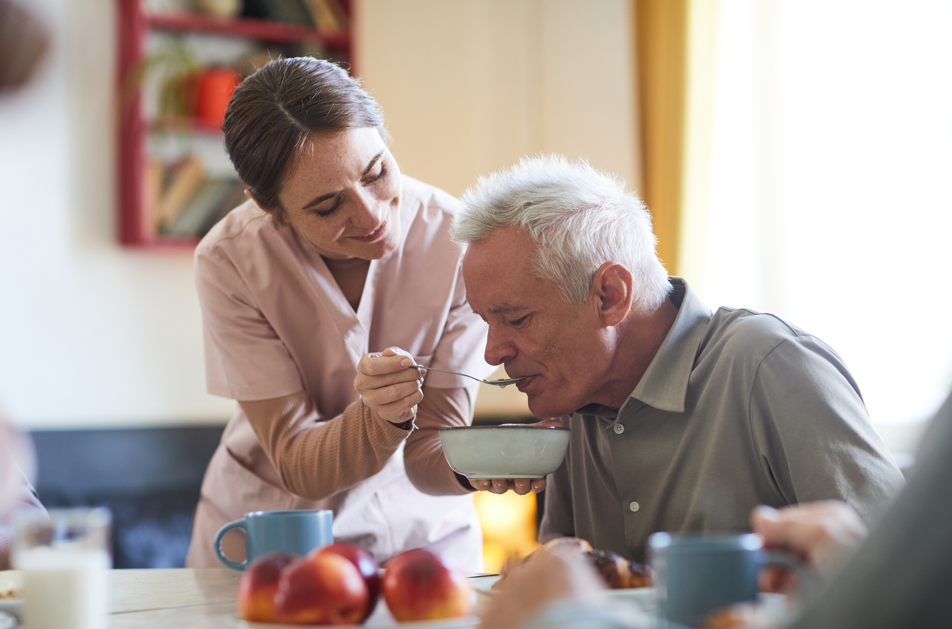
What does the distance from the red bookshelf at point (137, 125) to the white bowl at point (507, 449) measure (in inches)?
88.5

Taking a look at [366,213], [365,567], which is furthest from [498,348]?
[365,567]

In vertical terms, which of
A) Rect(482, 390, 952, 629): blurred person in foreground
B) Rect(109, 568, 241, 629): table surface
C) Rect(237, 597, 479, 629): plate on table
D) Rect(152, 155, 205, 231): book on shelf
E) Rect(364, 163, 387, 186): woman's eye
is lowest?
Rect(109, 568, 241, 629): table surface

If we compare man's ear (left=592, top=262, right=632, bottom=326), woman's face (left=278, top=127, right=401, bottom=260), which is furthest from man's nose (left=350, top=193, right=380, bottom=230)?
man's ear (left=592, top=262, right=632, bottom=326)

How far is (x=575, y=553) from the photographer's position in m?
0.98

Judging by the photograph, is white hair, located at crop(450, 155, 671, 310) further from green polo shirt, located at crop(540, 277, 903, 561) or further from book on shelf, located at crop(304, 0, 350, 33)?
book on shelf, located at crop(304, 0, 350, 33)

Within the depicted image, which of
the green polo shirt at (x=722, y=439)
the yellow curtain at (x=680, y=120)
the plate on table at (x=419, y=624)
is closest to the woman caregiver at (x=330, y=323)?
the green polo shirt at (x=722, y=439)

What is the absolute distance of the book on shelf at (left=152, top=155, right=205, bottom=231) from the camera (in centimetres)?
320

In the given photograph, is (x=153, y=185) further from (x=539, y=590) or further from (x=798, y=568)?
(x=798, y=568)

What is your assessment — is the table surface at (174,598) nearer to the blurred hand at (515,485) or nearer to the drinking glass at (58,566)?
the drinking glass at (58,566)

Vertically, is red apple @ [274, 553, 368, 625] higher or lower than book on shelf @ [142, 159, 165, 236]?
lower

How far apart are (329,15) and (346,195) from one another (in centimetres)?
220

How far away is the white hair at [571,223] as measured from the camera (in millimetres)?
1406

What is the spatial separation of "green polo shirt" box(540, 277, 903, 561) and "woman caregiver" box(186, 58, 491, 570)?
277 millimetres

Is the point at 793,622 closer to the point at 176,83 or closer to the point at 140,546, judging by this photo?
the point at 140,546
